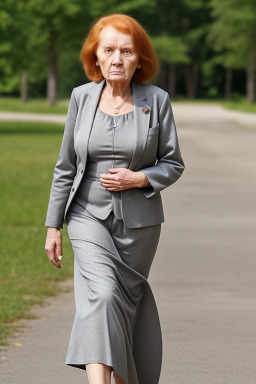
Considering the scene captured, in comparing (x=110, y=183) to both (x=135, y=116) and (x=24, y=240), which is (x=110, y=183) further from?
(x=24, y=240)

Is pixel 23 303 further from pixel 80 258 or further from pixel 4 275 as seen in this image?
pixel 80 258

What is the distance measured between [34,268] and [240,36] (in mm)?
74909

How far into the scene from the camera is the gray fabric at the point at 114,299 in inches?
167

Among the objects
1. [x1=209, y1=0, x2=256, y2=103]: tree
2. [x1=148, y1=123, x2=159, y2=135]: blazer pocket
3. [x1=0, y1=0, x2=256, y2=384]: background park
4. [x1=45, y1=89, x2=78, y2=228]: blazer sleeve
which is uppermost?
[x1=148, y1=123, x2=159, y2=135]: blazer pocket

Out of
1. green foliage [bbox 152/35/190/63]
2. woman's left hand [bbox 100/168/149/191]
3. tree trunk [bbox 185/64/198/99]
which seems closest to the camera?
woman's left hand [bbox 100/168/149/191]

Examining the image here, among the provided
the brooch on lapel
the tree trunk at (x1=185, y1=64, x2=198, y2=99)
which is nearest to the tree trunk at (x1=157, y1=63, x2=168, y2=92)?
the tree trunk at (x1=185, y1=64, x2=198, y2=99)

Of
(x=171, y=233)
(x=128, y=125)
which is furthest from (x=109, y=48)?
(x=171, y=233)

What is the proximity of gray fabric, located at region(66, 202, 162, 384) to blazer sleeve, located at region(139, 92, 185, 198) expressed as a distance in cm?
20

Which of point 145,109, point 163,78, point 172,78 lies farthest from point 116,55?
point 163,78

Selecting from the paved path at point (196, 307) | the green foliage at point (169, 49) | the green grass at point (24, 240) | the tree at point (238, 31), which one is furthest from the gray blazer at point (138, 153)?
the green foliage at point (169, 49)

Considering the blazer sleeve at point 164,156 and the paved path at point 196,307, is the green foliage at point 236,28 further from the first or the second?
the blazer sleeve at point 164,156

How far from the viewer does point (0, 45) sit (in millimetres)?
36562

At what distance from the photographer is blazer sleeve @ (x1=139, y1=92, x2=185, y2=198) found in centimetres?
448

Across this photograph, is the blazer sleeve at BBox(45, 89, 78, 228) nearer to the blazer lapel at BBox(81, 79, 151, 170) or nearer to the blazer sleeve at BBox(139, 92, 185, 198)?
the blazer lapel at BBox(81, 79, 151, 170)
